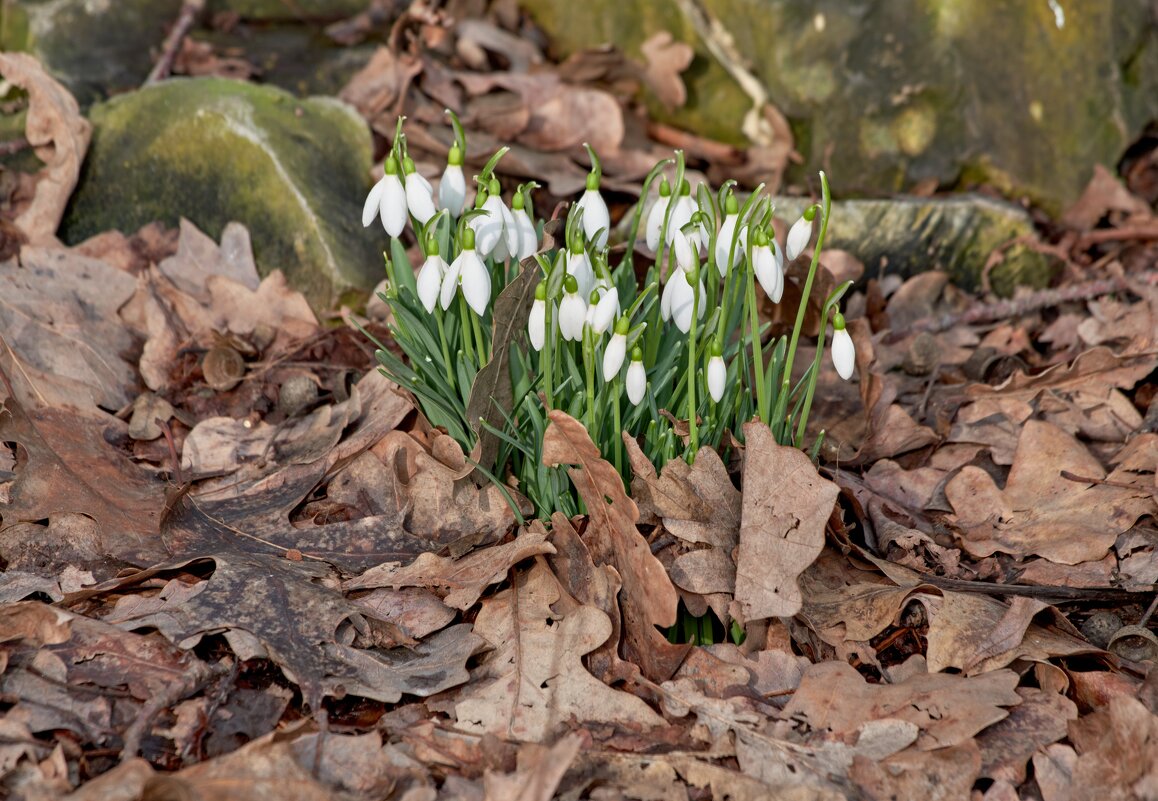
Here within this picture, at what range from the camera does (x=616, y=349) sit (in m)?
2.00

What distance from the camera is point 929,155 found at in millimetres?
3943

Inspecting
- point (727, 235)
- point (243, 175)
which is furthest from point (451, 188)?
point (243, 175)

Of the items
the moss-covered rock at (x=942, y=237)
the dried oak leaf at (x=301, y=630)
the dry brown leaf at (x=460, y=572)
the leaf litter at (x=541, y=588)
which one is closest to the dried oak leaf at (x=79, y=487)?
the leaf litter at (x=541, y=588)

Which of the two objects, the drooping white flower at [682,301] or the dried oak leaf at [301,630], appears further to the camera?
the drooping white flower at [682,301]

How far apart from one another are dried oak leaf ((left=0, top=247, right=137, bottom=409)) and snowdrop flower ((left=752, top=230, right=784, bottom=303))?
1880mm

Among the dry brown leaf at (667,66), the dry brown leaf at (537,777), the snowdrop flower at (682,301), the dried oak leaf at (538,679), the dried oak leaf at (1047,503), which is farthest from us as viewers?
the dry brown leaf at (667,66)

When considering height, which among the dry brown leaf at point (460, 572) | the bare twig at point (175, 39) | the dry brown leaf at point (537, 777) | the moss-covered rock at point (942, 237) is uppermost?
the bare twig at point (175, 39)

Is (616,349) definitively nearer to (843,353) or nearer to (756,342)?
(756,342)

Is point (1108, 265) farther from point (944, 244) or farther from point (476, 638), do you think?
point (476, 638)

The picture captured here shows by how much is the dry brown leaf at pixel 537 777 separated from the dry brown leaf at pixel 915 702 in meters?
0.49

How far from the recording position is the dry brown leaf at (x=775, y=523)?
2072 millimetres

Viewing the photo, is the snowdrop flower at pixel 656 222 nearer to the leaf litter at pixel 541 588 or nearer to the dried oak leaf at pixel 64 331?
the leaf litter at pixel 541 588

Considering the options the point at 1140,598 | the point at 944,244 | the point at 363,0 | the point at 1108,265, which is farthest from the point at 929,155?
the point at 363,0

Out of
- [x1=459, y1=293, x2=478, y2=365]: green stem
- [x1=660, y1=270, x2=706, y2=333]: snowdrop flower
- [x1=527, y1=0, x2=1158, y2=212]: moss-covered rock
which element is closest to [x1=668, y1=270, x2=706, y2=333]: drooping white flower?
[x1=660, y1=270, x2=706, y2=333]: snowdrop flower
